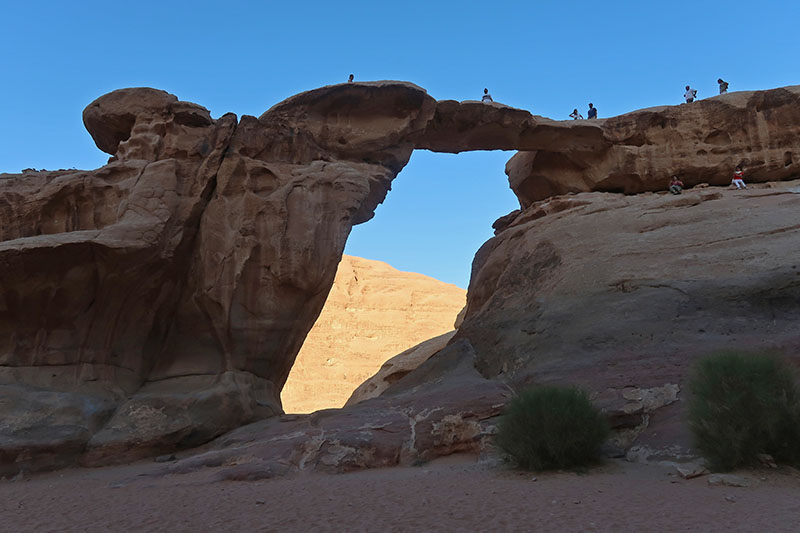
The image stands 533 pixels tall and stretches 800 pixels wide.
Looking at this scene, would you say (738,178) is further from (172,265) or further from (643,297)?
(172,265)

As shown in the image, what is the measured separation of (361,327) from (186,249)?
3865 centimetres

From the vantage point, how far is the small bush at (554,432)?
7391mm

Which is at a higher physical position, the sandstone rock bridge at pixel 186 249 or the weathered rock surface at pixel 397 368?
the sandstone rock bridge at pixel 186 249

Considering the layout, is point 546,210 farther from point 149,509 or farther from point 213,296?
point 149,509

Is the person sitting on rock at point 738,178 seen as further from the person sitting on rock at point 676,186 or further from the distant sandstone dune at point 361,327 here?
the distant sandstone dune at point 361,327

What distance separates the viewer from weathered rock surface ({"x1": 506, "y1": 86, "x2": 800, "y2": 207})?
16078mm

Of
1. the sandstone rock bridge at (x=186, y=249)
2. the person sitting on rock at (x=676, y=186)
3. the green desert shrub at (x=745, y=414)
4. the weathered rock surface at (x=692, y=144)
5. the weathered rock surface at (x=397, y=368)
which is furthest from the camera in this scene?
the weathered rock surface at (x=397, y=368)

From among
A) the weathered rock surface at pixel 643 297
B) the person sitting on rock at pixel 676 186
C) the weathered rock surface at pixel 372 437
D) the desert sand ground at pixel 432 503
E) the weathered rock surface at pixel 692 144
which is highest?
the weathered rock surface at pixel 692 144

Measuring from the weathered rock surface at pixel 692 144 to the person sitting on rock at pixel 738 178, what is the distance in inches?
8.1

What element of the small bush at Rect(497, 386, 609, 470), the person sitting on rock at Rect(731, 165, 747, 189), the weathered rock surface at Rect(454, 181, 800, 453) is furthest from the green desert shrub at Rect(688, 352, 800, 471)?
the person sitting on rock at Rect(731, 165, 747, 189)

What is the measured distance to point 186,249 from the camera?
12539 millimetres

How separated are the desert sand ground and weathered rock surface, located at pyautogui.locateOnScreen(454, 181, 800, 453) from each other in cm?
164

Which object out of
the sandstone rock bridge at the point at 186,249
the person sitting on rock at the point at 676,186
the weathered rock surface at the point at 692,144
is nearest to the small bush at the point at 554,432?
the sandstone rock bridge at the point at 186,249

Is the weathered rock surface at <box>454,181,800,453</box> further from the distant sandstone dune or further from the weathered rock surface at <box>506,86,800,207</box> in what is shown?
the distant sandstone dune
